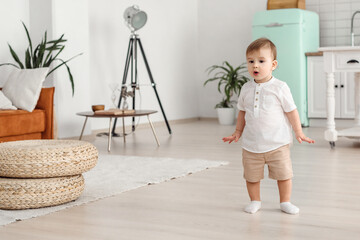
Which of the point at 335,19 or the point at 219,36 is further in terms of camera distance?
the point at 219,36

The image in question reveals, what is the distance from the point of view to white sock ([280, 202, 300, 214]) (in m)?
2.53

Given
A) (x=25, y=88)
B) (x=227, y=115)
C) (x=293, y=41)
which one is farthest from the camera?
(x=227, y=115)

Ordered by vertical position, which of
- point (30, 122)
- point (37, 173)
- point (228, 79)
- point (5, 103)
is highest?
point (228, 79)

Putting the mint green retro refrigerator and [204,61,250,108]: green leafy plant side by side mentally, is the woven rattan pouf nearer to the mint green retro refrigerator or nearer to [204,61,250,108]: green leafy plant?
the mint green retro refrigerator

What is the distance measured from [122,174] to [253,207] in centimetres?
130

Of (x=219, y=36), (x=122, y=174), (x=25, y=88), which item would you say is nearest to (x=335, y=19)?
(x=219, y=36)

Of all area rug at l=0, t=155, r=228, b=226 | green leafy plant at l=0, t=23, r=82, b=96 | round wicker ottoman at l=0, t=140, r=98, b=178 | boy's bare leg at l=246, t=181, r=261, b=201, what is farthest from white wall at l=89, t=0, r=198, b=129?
boy's bare leg at l=246, t=181, r=261, b=201

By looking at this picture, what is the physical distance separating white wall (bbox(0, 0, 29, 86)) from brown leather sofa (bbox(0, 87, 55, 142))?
89cm

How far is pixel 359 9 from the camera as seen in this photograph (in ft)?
23.5

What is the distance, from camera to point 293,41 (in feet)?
22.8

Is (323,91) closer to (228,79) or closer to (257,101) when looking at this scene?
(228,79)

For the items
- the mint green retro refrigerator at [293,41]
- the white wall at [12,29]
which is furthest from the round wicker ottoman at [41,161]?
the mint green retro refrigerator at [293,41]

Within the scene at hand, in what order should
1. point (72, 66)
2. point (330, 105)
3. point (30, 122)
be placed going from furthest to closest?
Result: point (72, 66) < point (330, 105) < point (30, 122)

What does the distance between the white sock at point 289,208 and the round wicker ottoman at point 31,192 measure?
1.01m
